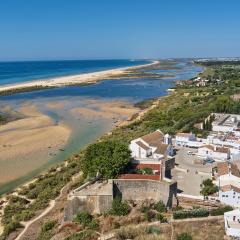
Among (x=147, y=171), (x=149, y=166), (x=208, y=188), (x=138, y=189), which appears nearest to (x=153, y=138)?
(x=149, y=166)

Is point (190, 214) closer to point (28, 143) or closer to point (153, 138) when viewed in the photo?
point (153, 138)

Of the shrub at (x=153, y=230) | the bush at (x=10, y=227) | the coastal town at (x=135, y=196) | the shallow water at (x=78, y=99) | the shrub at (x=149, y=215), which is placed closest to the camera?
the shrub at (x=153, y=230)

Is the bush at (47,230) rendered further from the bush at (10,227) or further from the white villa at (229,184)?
the white villa at (229,184)

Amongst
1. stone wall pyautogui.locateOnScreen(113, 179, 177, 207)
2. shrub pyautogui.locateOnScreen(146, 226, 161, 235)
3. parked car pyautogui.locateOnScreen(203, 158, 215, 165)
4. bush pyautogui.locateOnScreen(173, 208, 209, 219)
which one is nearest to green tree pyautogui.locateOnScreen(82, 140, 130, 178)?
stone wall pyautogui.locateOnScreen(113, 179, 177, 207)

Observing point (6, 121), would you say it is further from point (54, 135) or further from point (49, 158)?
point (49, 158)

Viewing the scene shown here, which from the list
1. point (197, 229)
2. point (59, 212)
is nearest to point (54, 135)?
point (59, 212)

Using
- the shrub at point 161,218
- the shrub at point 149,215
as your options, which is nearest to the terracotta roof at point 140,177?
the shrub at point 149,215
